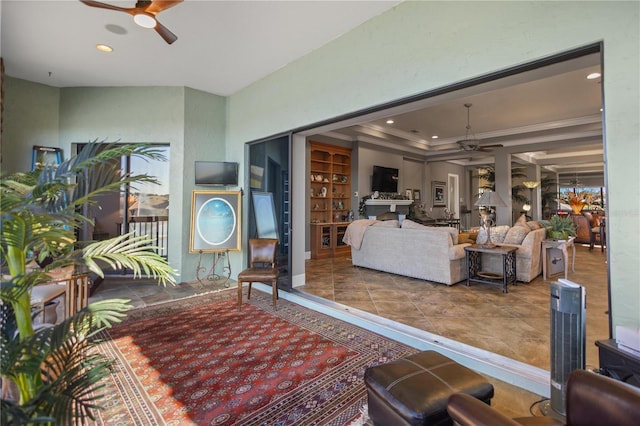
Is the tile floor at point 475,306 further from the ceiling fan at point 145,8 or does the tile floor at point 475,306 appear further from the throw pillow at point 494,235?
the ceiling fan at point 145,8

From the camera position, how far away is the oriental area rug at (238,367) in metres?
1.84

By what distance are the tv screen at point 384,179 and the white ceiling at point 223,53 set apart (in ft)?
5.95

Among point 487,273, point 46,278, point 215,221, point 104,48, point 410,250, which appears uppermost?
point 104,48

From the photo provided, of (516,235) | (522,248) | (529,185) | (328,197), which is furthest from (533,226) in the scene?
(529,185)

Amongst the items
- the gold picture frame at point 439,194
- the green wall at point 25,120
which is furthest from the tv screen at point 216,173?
the gold picture frame at point 439,194

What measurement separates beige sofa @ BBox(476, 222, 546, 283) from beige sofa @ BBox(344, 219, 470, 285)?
52 cm

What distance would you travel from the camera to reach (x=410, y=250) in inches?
193

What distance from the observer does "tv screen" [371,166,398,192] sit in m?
8.04

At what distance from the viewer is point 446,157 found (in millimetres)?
9438

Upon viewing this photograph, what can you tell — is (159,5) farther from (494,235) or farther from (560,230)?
(560,230)

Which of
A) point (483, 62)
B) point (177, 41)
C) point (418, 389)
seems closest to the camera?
point (418, 389)

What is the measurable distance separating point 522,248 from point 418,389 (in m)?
4.07

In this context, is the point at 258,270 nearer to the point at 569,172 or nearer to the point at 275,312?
the point at 275,312

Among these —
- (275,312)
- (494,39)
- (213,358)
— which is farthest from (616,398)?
(275,312)
